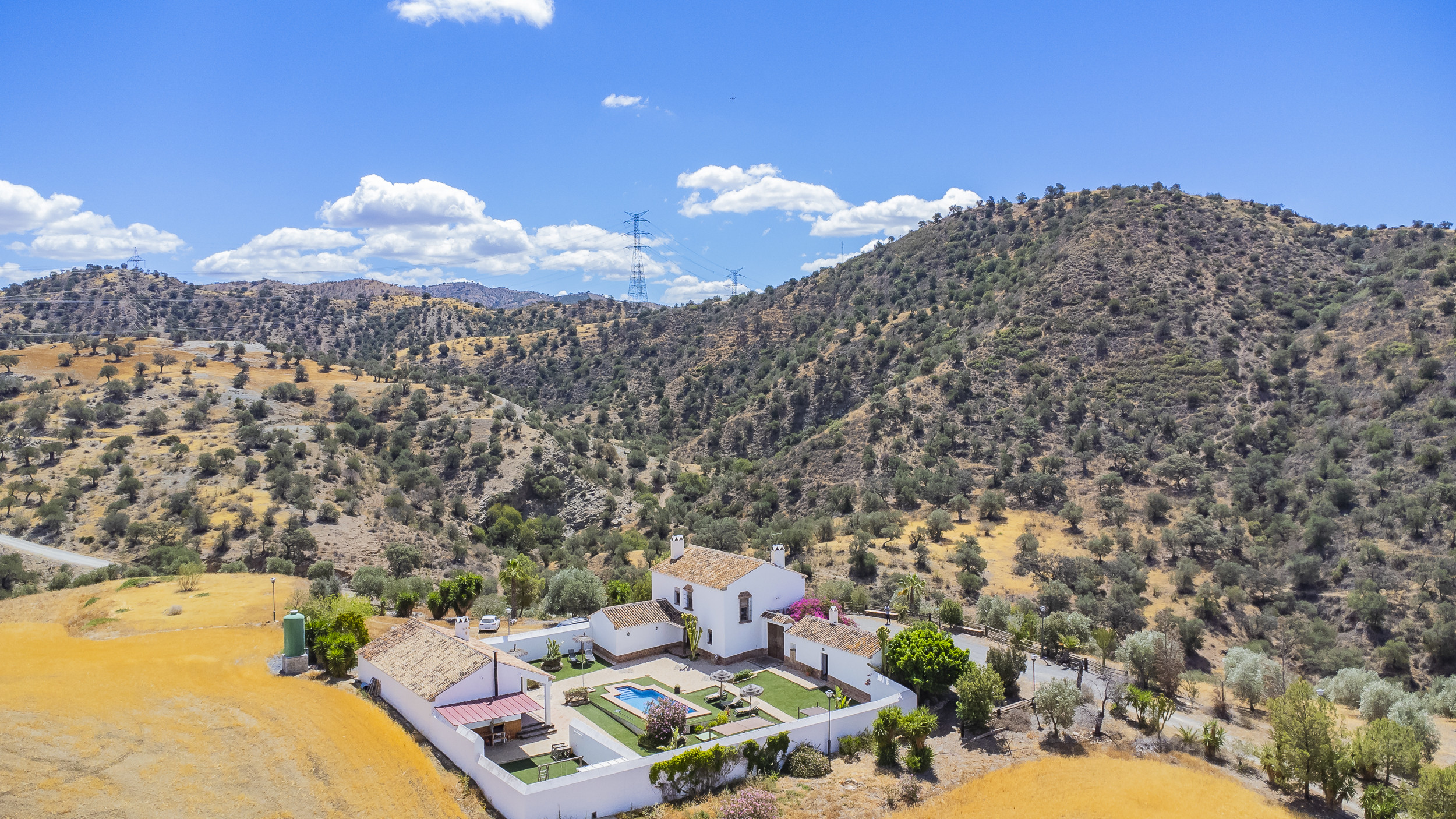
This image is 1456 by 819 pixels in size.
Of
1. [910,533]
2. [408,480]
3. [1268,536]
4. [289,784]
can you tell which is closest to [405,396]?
[408,480]

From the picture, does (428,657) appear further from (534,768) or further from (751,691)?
(751,691)

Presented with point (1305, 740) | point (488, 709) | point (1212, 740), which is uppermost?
point (1305, 740)

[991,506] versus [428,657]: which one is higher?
[991,506]

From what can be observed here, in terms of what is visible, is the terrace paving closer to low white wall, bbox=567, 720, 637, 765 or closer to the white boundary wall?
low white wall, bbox=567, 720, 637, 765

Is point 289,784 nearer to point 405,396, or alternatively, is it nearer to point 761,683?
point 761,683

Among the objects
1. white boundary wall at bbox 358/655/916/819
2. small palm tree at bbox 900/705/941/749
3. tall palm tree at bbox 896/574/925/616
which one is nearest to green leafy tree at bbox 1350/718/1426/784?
small palm tree at bbox 900/705/941/749

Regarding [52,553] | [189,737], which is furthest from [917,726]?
[52,553]

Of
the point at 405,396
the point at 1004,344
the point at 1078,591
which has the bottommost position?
the point at 1078,591
